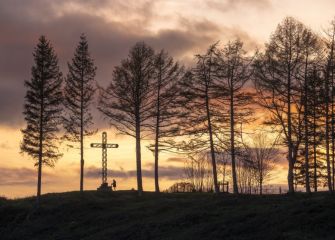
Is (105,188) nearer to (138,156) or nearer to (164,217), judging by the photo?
(138,156)

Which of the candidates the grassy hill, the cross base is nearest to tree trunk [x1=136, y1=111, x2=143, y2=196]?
the grassy hill

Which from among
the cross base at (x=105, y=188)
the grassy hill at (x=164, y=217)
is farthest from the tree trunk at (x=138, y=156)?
the cross base at (x=105, y=188)

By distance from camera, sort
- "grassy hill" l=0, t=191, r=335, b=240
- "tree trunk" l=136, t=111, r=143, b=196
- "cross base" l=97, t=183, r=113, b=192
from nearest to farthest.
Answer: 1. "grassy hill" l=0, t=191, r=335, b=240
2. "tree trunk" l=136, t=111, r=143, b=196
3. "cross base" l=97, t=183, r=113, b=192

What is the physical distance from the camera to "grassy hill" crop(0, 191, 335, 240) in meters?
26.4

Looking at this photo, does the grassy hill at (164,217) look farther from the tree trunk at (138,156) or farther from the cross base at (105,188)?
the cross base at (105,188)

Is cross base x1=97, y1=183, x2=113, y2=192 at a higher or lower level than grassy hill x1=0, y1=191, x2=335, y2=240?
higher

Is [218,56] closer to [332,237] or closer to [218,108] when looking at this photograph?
[218,108]

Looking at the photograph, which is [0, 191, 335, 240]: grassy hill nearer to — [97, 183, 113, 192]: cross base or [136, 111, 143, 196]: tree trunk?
[136, 111, 143, 196]: tree trunk

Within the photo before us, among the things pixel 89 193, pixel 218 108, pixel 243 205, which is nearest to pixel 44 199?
pixel 89 193

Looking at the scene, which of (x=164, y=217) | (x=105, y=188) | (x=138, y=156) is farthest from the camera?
(x=105, y=188)

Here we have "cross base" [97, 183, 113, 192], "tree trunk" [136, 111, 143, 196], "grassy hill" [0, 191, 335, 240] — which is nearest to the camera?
"grassy hill" [0, 191, 335, 240]

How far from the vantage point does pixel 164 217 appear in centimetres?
3459

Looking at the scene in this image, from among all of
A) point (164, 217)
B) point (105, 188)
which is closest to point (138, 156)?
point (105, 188)

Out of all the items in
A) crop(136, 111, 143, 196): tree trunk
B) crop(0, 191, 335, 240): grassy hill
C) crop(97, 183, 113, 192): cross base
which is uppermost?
crop(136, 111, 143, 196): tree trunk
